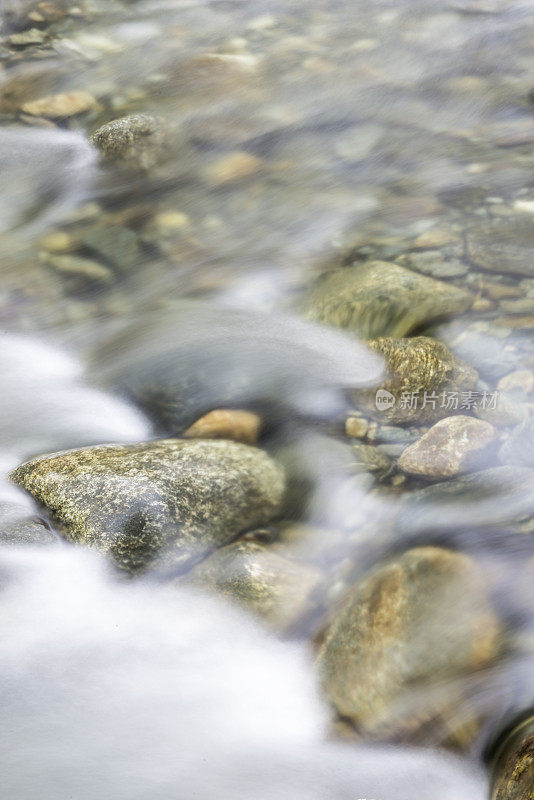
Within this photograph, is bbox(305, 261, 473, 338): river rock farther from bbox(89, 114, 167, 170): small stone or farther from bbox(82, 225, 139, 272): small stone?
bbox(89, 114, 167, 170): small stone

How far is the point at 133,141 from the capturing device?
527 cm

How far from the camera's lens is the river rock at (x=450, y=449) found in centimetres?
278

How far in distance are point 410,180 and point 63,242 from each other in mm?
2269

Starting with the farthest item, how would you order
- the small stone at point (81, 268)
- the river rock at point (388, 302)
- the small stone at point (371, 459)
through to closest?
the small stone at point (81, 268) → the river rock at point (388, 302) → the small stone at point (371, 459)

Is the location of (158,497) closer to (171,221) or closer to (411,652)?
(411,652)

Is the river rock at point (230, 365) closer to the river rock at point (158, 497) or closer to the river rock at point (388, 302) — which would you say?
the river rock at point (388, 302)

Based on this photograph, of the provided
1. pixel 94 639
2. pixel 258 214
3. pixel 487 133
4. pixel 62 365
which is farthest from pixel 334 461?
pixel 487 133

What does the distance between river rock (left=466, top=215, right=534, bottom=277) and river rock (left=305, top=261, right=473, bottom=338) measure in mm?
304

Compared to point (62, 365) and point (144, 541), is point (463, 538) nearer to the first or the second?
point (144, 541)

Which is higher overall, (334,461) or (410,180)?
(410,180)

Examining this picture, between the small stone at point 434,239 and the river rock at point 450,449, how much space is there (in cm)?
133

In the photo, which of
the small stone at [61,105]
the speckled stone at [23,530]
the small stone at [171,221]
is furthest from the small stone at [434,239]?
the small stone at [61,105]

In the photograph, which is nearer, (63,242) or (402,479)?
(402,479)

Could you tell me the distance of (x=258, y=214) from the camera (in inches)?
183
